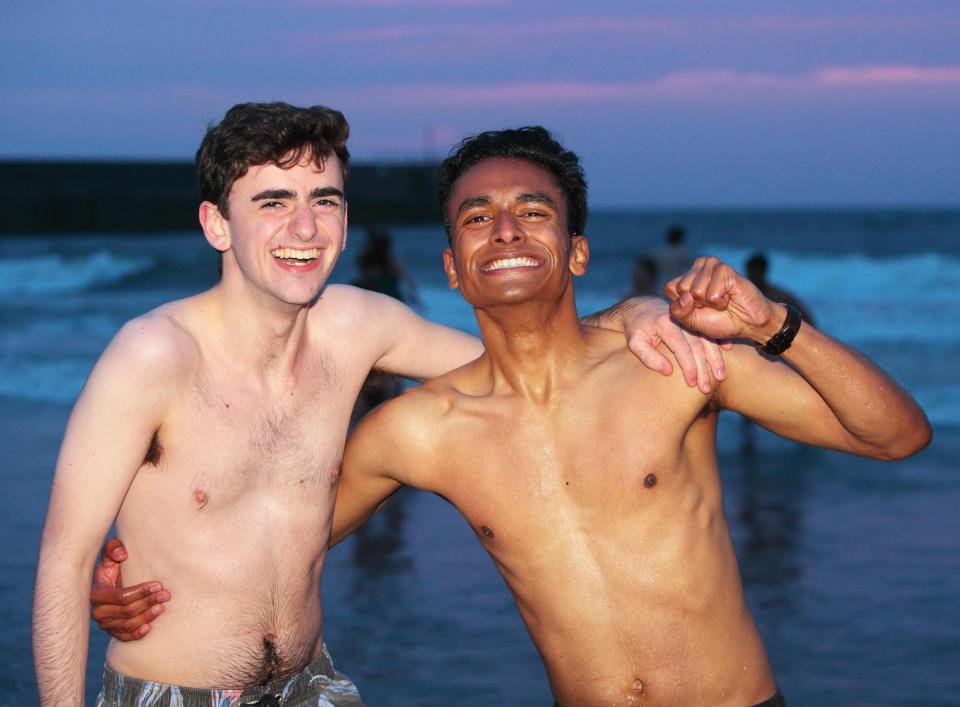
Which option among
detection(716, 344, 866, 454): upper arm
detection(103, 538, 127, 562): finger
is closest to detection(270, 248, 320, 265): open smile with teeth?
detection(103, 538, 127, 562): finger

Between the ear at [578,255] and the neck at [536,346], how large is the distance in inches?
3.0

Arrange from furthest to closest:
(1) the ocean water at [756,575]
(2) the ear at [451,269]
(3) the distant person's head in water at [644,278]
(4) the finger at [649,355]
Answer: (3) the distant person's head in water at [644,278] → (1) the ocean water at [756,575] → (2) the ear at [451,269] → (4) the finger at [649,355]

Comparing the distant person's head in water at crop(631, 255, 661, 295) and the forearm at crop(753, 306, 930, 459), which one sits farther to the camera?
the distant person's head in water at crop(631, 255, 661, 295)

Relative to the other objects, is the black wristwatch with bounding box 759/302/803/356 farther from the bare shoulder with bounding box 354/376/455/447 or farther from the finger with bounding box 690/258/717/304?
the bare shoulder with bounding box 354/376/455/447

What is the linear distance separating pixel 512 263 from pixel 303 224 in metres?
0.58

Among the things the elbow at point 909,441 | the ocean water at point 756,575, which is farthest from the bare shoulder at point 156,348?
the ocean water at point 756,575

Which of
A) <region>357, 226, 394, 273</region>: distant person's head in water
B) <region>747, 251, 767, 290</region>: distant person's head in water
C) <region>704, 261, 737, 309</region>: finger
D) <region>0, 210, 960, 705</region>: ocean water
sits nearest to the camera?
<region>704, 261, 737, 309</region>: finger

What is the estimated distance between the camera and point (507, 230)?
3.28 meters

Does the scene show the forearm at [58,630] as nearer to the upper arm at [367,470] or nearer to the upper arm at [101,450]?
the upper arm at [101,450]

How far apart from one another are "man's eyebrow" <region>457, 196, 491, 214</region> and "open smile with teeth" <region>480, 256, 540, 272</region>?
21 cm

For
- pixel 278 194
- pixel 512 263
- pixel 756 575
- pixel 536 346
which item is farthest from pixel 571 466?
pixel 756 575

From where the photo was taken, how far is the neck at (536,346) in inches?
133

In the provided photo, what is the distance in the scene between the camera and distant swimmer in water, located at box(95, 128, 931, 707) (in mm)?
3213

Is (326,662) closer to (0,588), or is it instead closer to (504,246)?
(504,246)
